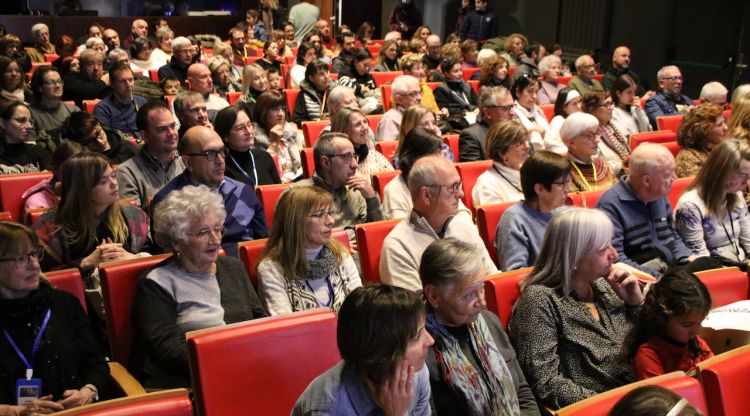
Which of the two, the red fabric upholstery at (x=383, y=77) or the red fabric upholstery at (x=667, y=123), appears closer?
the red fabric upholstery at (x=667, y=123)

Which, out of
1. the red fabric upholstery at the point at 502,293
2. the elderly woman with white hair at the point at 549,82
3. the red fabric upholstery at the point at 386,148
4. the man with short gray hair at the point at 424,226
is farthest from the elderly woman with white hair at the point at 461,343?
the elderly woman with white hair at the point at 549,82

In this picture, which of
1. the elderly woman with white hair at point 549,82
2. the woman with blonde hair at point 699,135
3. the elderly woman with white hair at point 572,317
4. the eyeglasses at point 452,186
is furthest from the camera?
the elderly woman with white hair at point 549,82

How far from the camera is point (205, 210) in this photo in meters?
2.67

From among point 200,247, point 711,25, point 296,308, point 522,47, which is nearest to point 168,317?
point 200,247

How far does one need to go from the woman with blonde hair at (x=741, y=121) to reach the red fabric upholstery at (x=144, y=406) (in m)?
4.49

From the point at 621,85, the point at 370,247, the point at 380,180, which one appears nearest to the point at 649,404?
the point at 370,247

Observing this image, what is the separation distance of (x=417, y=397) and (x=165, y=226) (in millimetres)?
1129

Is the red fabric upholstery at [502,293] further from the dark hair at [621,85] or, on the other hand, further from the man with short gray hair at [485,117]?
the dark hair at [621,85]

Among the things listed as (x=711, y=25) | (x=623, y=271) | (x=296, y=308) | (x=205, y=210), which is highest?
(x=711, y=25)

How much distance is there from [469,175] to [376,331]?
263cm

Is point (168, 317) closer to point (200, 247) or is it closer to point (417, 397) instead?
point (200, 247)

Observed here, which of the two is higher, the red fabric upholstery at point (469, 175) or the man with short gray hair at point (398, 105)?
the man with short gray hair at point (398, 105)

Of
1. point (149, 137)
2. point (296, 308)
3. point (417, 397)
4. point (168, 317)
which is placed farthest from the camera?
point (149, 137)

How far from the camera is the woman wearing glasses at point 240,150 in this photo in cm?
425
